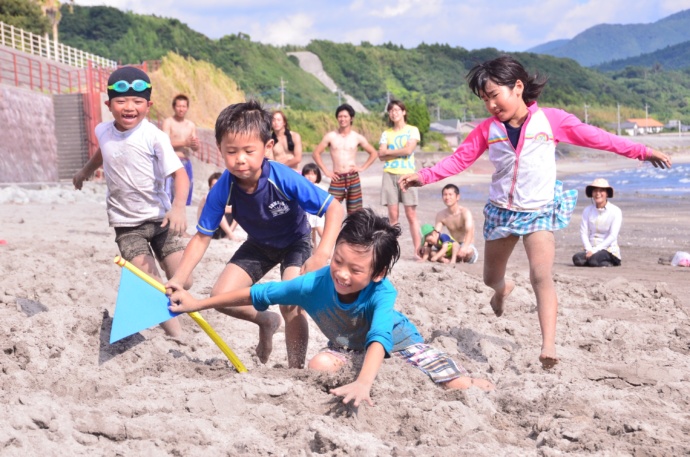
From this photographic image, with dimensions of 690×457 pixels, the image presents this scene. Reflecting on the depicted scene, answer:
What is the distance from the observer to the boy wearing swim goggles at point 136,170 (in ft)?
15.5

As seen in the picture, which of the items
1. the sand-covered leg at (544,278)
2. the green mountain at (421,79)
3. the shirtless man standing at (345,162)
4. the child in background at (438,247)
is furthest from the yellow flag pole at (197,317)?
the green mountain at (421,79)

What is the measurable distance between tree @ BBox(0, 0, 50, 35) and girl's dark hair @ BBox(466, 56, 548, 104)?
151 ft

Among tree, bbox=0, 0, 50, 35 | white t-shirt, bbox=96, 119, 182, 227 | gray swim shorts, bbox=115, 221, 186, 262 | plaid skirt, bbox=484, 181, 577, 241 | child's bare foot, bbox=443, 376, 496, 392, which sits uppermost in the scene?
tree, bbox=0, 0, 50, 35

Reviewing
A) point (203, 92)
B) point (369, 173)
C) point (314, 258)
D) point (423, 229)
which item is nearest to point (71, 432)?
point (314, 258)

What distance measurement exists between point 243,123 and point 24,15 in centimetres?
4992

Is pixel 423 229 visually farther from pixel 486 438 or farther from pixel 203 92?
pixel 203 92

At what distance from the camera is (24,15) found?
158ft

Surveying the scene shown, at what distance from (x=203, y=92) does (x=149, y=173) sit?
77.8 ft

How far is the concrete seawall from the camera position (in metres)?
18.8

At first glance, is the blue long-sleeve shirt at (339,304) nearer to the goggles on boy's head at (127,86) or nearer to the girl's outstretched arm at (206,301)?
the girl's outstretched arm at (206,301)

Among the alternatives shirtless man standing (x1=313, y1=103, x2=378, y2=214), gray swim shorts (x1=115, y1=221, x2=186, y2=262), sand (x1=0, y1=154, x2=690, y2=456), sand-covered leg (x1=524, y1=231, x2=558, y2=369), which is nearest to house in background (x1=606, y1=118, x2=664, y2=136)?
shirtless man standing (x1=313, y1=103, x2=378, y2=214)

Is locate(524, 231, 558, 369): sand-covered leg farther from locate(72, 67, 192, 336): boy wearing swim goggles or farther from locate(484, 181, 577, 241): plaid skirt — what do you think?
locate(72, 67, 192, 336): boy wearing swim goggles

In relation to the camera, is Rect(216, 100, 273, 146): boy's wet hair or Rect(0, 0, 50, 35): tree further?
Rect(0, 0, 50, 35): tree

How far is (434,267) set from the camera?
24.8 ft
